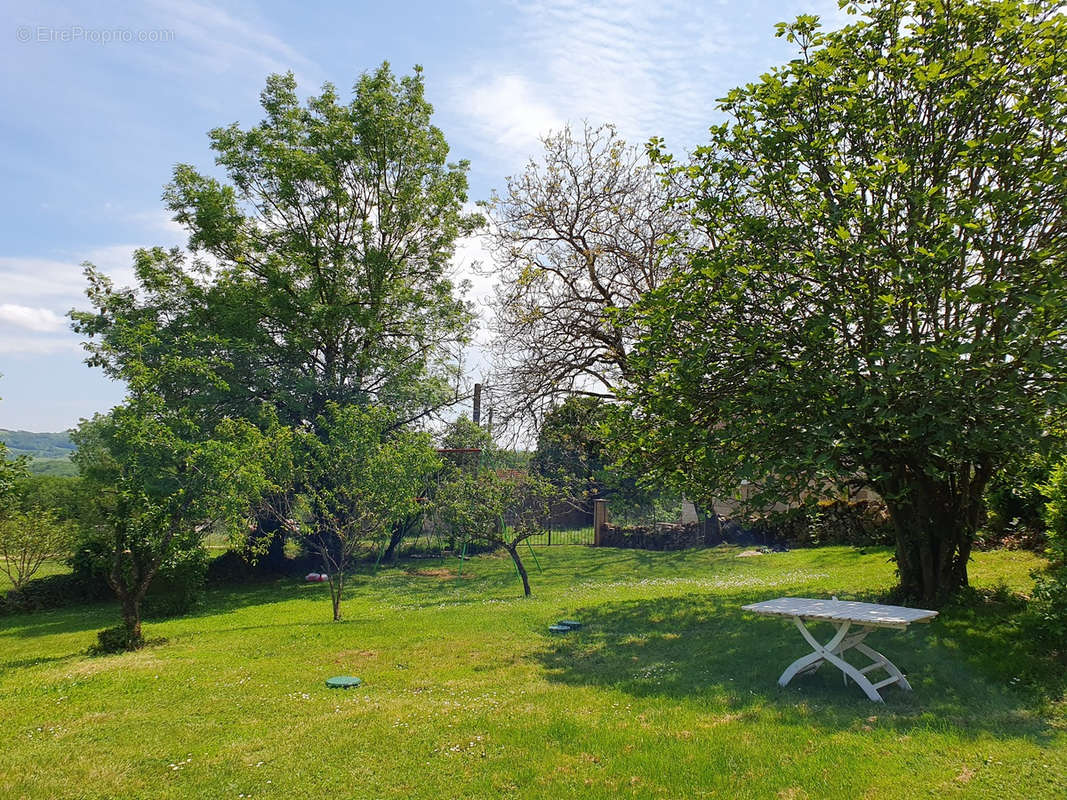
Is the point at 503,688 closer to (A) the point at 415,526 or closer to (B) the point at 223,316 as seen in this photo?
(B) the point at 223,316

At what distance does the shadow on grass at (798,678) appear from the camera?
6.36 metres

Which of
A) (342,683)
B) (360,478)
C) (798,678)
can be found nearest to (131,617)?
(360,478)

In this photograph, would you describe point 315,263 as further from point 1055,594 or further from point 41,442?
point 41,442

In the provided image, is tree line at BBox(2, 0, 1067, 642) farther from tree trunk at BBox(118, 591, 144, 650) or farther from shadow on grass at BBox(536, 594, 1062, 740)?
shadow on grass at BBox(536, 594, 1062, 740)

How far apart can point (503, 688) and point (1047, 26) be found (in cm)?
1011

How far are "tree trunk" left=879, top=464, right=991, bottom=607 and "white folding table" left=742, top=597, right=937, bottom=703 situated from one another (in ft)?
9.43

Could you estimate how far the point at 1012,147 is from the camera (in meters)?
8.26

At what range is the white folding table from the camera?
22.6ft

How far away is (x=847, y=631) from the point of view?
7434mm

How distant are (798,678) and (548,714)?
2934 mm

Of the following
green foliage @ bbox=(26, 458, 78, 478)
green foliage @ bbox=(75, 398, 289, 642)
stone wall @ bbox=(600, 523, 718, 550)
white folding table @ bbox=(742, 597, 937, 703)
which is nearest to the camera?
white folding table @ bbox=(742, 597, 937, 703)

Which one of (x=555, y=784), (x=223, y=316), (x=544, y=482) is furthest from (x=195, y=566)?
(x=555, y=784)

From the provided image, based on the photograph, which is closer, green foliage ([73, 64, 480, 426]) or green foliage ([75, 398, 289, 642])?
green foliage ([75, 398, 289, 642])

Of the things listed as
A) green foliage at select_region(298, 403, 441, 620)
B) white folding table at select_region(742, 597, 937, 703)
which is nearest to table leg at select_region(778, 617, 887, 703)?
white folding table at select_region(742, 597, 937, 703)
